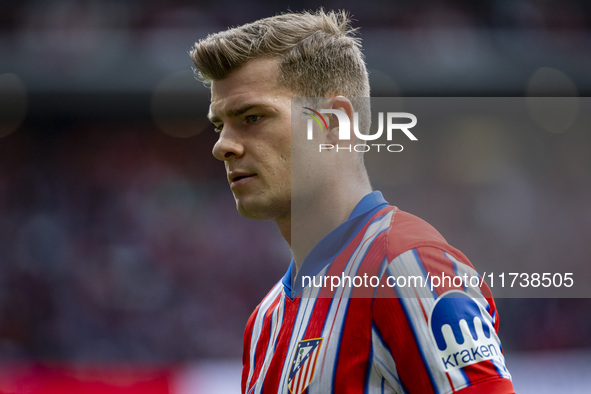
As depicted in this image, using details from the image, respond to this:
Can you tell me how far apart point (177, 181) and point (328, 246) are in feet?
22.9

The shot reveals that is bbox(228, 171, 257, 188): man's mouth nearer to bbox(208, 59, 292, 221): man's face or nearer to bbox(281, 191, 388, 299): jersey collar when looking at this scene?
bbox(208, 59, 292, 221): man's face

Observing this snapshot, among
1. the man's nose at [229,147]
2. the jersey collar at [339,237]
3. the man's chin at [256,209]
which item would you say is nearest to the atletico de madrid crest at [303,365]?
the jersey collar at [339,237]

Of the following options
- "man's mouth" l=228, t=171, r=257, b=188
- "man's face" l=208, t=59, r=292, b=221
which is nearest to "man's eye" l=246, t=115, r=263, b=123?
"man's face" l=208, t=59, r=292, b=221

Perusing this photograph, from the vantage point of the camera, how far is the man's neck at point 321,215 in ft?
4.81

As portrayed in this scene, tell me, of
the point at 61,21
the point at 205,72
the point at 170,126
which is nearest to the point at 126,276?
the point at 170,126

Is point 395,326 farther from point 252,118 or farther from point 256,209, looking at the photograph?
point 252,118

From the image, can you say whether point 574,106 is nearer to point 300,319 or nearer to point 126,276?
point 126,276

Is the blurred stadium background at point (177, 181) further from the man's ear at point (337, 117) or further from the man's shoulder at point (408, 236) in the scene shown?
the man's shoulder at point (408, 236)

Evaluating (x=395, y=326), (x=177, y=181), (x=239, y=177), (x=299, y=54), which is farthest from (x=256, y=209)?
(x=177, y=181)

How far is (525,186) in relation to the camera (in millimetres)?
7516

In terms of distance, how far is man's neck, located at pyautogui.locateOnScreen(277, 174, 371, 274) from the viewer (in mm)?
1465

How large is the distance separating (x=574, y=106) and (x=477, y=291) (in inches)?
293

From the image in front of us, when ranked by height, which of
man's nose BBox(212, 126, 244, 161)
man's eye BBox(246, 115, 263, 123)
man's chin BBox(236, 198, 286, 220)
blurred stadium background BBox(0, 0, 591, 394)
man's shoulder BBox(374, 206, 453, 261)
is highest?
blurred stadium background BBox(0, 0, 591, 394)

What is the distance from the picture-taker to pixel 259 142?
1466 mm
